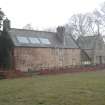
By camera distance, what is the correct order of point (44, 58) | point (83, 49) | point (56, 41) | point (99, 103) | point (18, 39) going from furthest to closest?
point (83, 49) < point (56, 41) < point (44, 58) < point (18, 39) < point (99, 103)

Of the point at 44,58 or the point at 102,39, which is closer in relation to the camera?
the point at 44,58

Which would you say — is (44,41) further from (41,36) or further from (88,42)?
(88,42)

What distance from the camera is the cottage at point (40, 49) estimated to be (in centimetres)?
4109

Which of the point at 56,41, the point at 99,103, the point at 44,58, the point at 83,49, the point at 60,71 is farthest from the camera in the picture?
the point at 83,49

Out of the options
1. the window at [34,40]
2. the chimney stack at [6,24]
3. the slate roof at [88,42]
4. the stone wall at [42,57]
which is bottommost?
the stone wall at [42,57]

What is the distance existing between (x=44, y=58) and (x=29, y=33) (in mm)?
5133

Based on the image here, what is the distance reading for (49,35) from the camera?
48.6 meters

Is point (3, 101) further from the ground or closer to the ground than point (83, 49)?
closer to the ground

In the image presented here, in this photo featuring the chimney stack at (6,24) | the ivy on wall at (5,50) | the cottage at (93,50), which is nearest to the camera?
the ivy on wall at (5,50)

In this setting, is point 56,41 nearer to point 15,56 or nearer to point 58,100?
point 15,56

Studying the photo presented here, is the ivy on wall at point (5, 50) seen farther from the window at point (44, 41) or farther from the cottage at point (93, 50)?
the cottage at point (93, 50)

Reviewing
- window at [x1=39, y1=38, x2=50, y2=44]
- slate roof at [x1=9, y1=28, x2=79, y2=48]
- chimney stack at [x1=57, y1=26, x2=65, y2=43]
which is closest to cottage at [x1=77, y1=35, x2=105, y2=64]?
slate roof at [x1=9, y1=28, x2=79, y2=48]

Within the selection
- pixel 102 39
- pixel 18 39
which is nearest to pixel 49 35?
pixel 18 39

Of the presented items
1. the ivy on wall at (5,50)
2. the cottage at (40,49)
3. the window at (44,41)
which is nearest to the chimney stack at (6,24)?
the cottage at (40,49)
